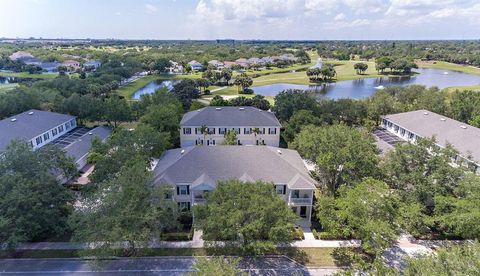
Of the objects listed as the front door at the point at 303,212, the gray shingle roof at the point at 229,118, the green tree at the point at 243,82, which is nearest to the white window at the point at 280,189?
the front door at the point at 303,212

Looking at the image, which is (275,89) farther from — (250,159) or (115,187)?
(115,187)

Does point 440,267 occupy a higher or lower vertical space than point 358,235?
higher

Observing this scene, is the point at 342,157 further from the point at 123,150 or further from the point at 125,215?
the point at 123,150

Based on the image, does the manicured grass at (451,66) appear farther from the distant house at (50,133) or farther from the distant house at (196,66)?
the distant house at (50,133)

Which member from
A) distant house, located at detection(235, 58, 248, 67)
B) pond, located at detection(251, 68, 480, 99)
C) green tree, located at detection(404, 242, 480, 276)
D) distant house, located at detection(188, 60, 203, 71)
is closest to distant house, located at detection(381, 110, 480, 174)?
green tree, located at detection(404, 242, 480, 276)

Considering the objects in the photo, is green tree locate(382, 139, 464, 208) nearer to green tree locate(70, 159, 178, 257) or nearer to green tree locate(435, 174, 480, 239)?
green tree locate(435, 174, 480, 239)

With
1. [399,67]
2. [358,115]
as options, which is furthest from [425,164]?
[399,67]
